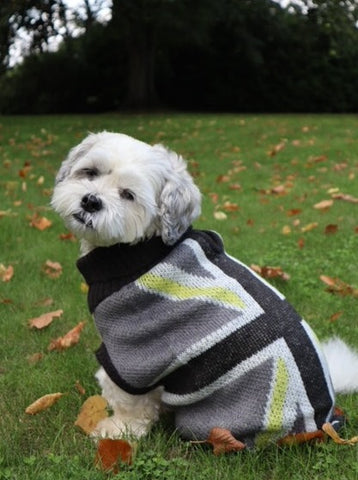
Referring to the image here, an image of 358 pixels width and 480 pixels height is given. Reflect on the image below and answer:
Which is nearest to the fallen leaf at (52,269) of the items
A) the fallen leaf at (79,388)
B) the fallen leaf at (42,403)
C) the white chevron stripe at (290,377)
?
the fallen leaf at (79,388)

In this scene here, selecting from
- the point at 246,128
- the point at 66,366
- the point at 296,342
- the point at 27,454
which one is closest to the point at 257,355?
the point at 296,342

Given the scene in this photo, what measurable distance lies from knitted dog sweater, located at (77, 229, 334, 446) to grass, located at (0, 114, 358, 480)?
179mm

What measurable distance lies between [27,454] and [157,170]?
4.49 feet

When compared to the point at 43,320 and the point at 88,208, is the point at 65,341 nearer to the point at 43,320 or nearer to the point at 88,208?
the point at 43,320

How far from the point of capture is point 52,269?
194 inches

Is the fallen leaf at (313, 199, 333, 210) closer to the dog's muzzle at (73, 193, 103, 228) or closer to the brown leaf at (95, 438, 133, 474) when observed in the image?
the dog's muzzle at (73, 193, 103, 228)

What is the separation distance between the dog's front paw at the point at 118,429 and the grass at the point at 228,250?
0.23 feet

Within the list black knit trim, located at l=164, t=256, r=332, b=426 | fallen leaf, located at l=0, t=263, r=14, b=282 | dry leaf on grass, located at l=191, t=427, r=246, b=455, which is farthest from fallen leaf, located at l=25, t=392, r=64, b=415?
fallen leaf, located at l=0, t=263, r=14, b=282

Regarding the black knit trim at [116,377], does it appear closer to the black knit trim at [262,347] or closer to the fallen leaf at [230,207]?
the black knit trim at [262,347]

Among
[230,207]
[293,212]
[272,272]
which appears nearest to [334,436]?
[272,272]

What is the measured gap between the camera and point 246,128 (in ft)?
47.9

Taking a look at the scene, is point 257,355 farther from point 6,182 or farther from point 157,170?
point 6,182

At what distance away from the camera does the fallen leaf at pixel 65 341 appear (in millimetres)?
3627

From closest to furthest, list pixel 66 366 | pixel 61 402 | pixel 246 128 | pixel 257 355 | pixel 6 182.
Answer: pixel 257 355 → pixel 61 402 → pixel 66 366 → pixel 6 182 → pixel 246 128
